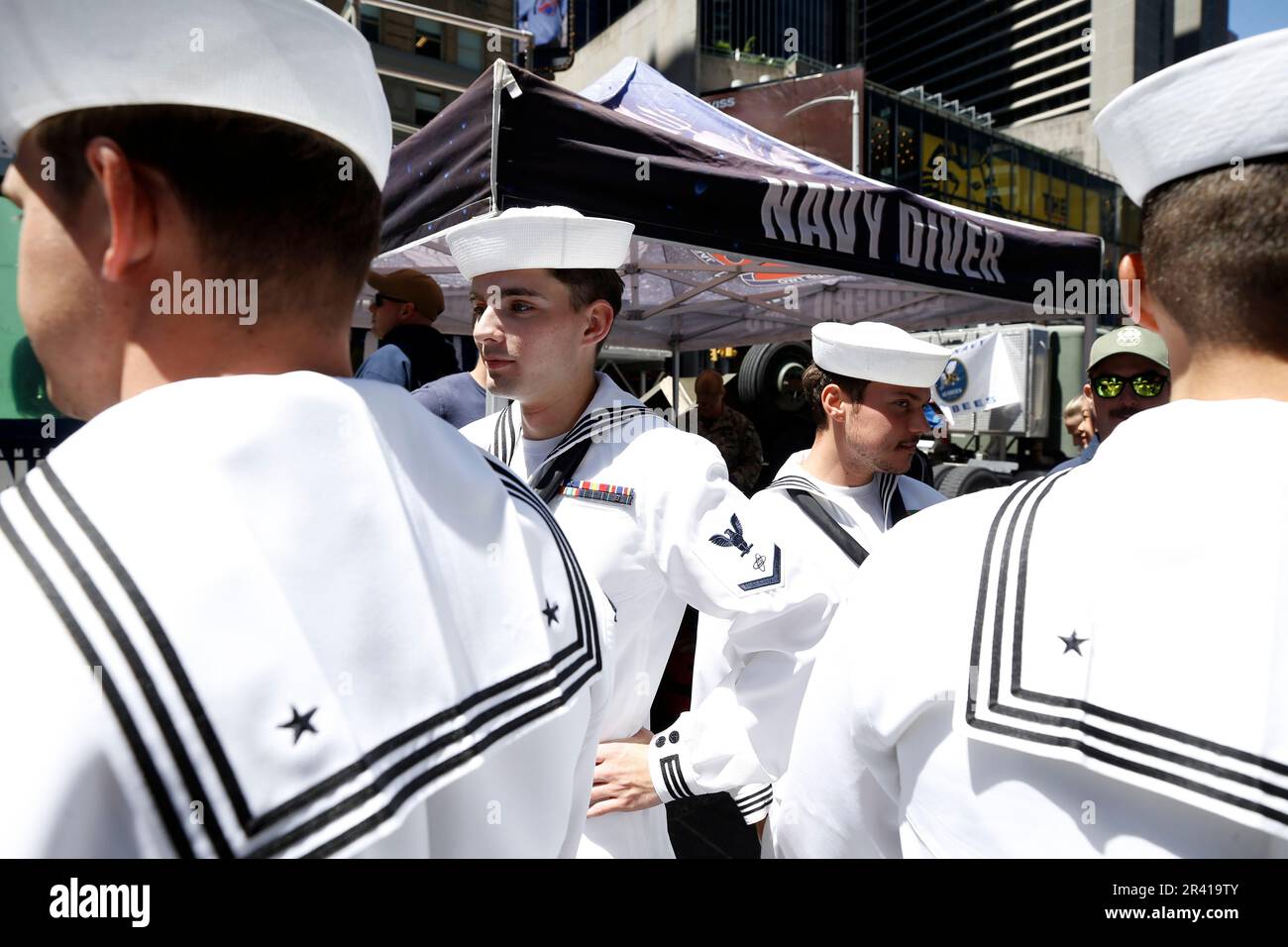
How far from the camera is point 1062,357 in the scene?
12117 millimetres

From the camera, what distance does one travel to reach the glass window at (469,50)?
37781 mm

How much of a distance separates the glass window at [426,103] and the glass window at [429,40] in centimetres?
170

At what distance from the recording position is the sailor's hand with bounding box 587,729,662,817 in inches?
77.3

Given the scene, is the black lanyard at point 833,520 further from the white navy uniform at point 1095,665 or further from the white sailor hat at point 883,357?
the white navy uniform at point 1095,665

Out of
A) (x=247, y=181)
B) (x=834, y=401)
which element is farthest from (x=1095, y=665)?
(x=834, y=401)

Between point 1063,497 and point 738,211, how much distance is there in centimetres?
288

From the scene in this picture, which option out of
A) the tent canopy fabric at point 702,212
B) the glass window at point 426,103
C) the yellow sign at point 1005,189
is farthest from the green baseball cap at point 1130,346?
the glass window at point 426,103

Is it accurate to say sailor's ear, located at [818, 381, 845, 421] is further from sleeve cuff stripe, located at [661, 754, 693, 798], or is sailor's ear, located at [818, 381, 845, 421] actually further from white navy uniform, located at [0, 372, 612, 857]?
white navy uniform, located at [0, 372, 612, 857]

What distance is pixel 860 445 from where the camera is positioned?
3.01m

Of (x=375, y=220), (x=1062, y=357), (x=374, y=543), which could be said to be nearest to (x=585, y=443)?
(x=375, y=220)

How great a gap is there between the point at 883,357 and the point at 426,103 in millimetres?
38809

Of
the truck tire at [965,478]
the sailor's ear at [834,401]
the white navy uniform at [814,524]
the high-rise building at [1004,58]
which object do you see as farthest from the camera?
the high-rise building at [1004,58]

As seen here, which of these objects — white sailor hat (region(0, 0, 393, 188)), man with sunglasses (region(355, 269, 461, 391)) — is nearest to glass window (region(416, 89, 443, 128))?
man with sunglasses (region(355, 269, 461, 391))
